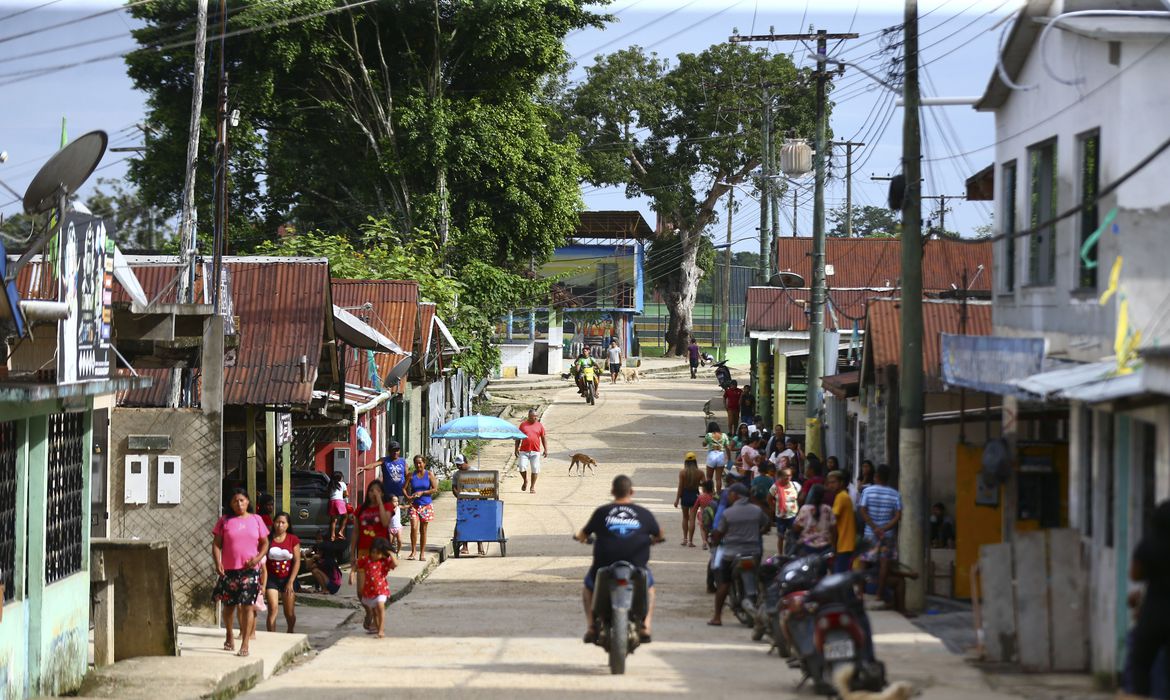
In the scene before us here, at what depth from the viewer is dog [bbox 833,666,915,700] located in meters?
8.06

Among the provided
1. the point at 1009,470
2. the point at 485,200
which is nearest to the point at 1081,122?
the point at 1009,470

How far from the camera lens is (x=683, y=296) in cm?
7256

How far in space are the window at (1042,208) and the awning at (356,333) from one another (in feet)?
32.3

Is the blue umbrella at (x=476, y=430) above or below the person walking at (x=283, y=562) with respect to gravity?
above

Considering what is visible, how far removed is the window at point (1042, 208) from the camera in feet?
46.6

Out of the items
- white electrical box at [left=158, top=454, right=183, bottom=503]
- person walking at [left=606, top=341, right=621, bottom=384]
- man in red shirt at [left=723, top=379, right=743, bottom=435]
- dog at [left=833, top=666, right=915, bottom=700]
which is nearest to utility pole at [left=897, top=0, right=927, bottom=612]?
dog at [left=833, top=666, right=915, bottom=700]

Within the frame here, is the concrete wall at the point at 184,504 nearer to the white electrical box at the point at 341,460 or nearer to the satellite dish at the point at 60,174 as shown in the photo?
the satellite dish at the point at 60,174

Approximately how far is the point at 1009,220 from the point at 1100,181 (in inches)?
122

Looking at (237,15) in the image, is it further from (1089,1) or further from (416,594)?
(1089,1)

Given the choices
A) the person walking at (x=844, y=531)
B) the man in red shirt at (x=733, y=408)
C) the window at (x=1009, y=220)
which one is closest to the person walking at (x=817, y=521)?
the person walking at (x=844, y=531)

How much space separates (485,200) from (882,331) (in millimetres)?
19443

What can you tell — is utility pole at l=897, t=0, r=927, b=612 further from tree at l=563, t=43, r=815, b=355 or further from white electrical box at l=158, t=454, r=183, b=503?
tree at l=563, t=43, r=815, b=355

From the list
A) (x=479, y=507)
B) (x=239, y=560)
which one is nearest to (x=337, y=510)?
(x=479, y=507)

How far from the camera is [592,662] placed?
12.8 meters
